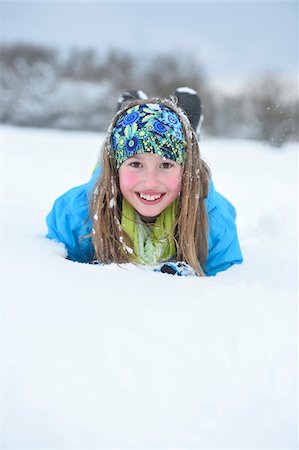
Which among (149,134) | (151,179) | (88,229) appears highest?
(149,134)

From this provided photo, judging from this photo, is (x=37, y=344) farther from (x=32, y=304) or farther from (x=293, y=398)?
(x=293, y=398)

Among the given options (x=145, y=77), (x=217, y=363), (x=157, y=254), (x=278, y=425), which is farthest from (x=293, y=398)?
(x=145, y=77)

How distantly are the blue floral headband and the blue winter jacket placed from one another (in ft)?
0.93

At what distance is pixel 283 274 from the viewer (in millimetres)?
2043

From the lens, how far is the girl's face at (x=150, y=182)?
1769 millimetres

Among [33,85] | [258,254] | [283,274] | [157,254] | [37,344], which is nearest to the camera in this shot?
[37,344]

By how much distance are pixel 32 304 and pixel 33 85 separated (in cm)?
1192

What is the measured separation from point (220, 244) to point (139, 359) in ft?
3.56

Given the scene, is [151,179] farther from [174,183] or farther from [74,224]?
[74,224]

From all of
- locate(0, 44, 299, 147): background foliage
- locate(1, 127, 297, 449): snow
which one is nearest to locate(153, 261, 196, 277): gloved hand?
locate(1, 127, 297, 449): snow

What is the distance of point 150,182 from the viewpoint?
1742 millimetres

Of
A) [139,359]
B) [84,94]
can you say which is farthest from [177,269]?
[84,94]

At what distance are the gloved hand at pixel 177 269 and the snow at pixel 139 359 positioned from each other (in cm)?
33

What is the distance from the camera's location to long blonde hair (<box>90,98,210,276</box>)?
186 cm
